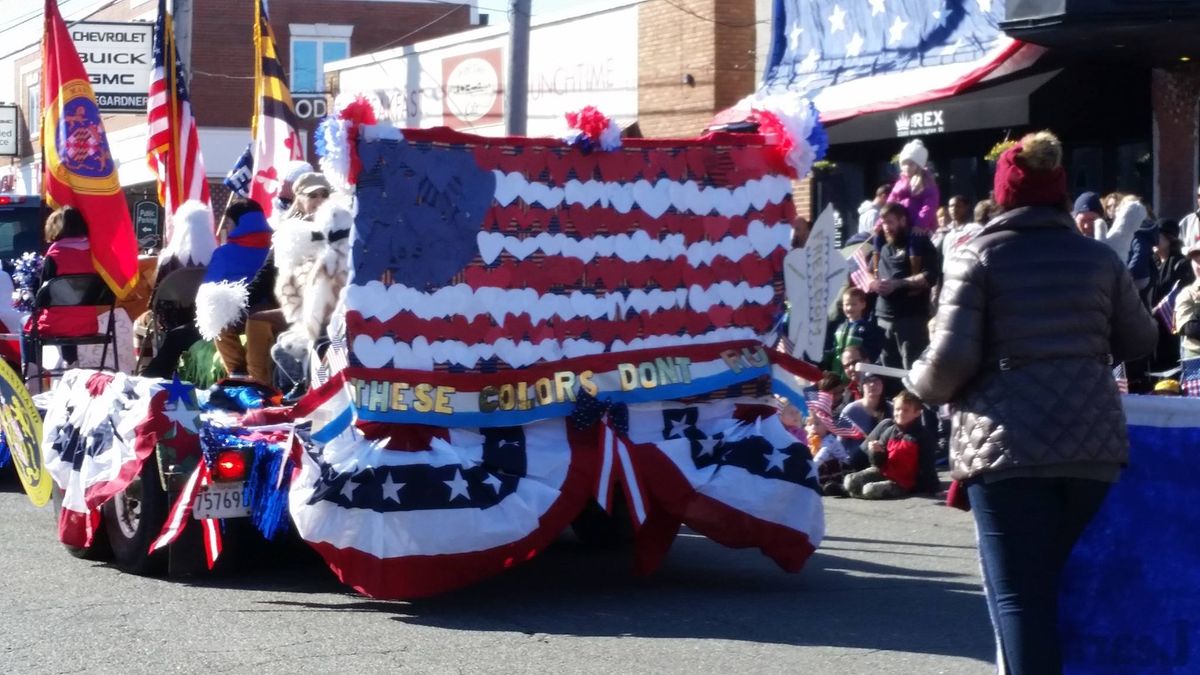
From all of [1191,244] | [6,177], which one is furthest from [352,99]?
[6,177]

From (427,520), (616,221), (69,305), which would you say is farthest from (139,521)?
(69,305)

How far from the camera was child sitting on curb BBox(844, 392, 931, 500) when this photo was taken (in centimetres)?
1098

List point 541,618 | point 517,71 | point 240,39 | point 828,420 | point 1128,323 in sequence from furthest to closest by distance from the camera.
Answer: point 240,39 < point 517,71 < point 828,420 < point 541,618 < point 1128,323

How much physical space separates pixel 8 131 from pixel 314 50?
26.0 feet

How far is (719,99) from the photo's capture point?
69.4ft

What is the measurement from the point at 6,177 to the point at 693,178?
1037 inches

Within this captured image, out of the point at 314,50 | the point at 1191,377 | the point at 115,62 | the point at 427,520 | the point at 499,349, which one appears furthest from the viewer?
the point at 314,50

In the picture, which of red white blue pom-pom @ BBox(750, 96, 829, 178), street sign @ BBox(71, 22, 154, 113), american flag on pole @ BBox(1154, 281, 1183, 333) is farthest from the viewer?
street sign @ BBox(71, 22, 154, 113)

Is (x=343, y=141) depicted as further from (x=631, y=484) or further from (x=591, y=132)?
(x=631, y=484)

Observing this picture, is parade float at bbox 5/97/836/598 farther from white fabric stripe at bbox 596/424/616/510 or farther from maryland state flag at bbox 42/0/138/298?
maryland state flag at bbox 42/0/138/298

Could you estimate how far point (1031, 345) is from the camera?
15.5 feet

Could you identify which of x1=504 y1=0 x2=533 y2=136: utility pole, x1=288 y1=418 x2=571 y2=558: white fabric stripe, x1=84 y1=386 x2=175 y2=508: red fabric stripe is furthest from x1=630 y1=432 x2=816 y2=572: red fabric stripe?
x1=504 y1=0 x2=533 y2=136: utility pole

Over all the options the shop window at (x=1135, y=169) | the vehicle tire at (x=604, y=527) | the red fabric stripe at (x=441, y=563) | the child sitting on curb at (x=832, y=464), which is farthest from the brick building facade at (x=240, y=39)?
the red fabric stripe at (x=441, y=563)

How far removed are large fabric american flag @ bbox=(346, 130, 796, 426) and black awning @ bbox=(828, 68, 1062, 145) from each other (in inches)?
315
